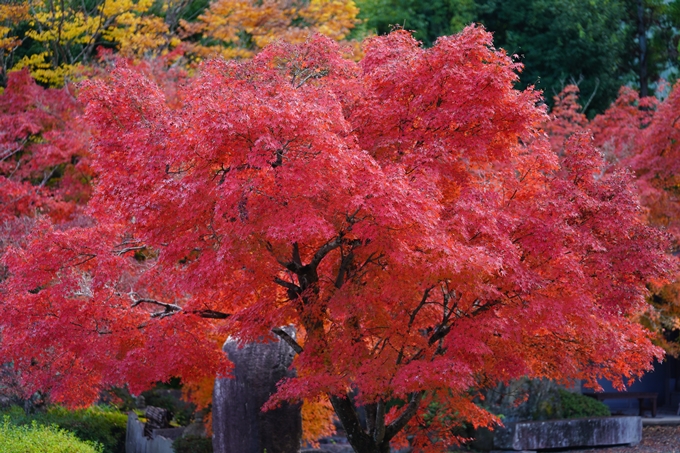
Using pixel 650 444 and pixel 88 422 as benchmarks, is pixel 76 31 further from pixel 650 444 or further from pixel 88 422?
pixel 650 444

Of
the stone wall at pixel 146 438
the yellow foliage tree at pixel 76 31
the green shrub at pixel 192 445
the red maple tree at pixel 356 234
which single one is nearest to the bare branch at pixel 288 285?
the red maple tree at pixel 356 234

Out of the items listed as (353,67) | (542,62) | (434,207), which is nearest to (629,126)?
(542,62)

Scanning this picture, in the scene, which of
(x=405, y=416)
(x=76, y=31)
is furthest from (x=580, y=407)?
(x=76, y=31)

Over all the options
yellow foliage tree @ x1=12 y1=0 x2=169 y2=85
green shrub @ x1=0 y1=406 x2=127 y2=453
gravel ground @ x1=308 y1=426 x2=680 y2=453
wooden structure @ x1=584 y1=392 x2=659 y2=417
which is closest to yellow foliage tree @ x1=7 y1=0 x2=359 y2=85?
yellow foliage tree @ x1=12 y1=0 x2=169 y2=85

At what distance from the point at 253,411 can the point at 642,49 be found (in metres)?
21.9

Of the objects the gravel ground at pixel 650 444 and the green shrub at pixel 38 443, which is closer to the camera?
the green shrub at pixel 38 443

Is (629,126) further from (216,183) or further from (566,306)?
(216,183)

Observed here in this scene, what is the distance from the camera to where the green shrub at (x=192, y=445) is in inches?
537

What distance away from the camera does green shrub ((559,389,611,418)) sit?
18172 millimetres

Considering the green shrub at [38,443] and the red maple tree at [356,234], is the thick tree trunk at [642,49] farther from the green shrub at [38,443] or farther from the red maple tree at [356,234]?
the green shrub at [38,443]

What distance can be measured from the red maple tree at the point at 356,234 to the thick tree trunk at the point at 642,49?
64.4 feet

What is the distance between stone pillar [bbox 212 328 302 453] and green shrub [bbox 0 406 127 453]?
2.97m

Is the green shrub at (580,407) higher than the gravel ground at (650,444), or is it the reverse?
the green shrub at (580,407)

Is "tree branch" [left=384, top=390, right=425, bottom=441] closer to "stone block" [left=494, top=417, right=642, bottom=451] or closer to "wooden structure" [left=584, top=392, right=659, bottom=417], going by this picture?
"stone block" [left=494, top=417, right=642, bottom=451]
